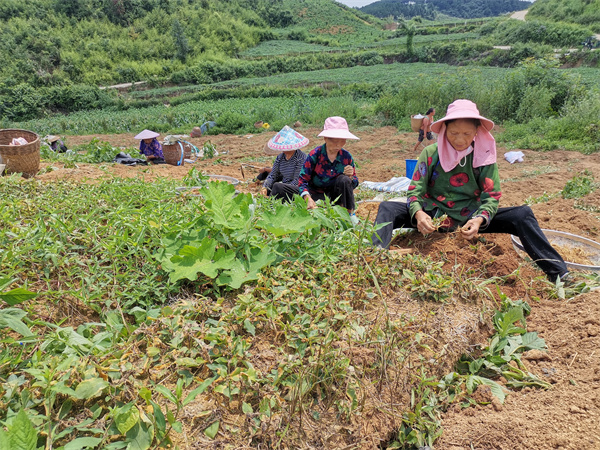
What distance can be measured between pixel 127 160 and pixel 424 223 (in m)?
6.30

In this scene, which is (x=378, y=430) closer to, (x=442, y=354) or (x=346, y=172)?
(x=442, y=354)

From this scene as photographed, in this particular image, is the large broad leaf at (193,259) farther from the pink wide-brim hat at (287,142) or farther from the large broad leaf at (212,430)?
the pink wide-brim hat at (287,142)

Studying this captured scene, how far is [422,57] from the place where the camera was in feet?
121

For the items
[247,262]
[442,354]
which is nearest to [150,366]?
[247,262]

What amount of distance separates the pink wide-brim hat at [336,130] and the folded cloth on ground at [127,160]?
487cm

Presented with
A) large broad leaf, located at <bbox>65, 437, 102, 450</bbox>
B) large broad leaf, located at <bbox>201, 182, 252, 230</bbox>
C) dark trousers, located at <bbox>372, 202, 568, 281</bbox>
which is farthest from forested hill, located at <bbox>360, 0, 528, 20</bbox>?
large broad leaf, located at <bbox>65, 437, 102, 450</bbox>

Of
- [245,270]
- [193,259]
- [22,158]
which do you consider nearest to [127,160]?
[22,158]

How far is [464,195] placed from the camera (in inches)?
106

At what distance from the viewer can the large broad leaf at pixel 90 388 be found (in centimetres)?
115

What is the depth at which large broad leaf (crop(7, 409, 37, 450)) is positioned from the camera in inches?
37.9

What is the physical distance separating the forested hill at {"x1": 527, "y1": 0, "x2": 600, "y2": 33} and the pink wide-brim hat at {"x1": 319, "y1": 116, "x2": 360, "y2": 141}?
45488mm

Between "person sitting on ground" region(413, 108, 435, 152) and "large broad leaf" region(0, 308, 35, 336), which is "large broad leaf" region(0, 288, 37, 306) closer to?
"large broad leaf" region(0, 308, 35, 336)

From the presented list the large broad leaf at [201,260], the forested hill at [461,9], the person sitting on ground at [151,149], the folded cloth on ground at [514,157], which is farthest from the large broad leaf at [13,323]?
the forested hill at [461,9]

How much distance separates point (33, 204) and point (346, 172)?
107 inches
